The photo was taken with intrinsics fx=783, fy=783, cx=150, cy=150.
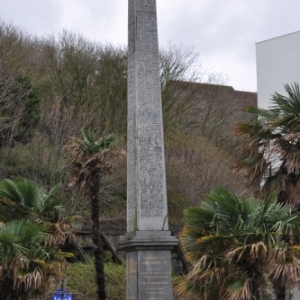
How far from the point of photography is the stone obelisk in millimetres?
15531

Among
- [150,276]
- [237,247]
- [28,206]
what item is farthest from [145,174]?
Answer: [28,206]

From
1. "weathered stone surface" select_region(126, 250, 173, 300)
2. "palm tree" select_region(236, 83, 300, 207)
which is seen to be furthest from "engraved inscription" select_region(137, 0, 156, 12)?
"weathered stone surface" select_region(126, 250, 173, 300)

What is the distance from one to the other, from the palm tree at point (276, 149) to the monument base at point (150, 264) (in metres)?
3.35

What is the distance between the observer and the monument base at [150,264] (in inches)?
609

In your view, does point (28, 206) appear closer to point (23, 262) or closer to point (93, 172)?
point (23, 262)

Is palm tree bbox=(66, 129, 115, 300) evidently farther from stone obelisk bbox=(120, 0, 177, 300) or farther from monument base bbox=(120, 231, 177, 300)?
monument base bbox=(120, 231, 177, 300)

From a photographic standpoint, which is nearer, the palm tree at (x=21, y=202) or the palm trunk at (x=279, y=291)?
the palm trunk at (x=279, y=291)

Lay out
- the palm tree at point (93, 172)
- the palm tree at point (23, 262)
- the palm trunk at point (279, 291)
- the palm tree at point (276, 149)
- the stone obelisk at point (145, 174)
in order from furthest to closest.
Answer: the palm tree at point (93, 172)
the palm tree at point (276, 149)
the stone obelisk at point (145, 174)
the palm tree at point (23, 262)
the palm trunk at point (279, 291)

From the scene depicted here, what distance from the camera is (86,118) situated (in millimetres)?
32031

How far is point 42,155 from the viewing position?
29.9 meters

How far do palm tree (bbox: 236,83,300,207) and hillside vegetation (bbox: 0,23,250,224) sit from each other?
28.6ft

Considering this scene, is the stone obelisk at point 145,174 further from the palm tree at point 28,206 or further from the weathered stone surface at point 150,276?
the palm tree at point 28,206

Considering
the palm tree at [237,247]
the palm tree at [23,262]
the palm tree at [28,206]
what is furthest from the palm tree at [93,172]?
the palm tree at [237,247]

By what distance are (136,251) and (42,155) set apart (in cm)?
1502
